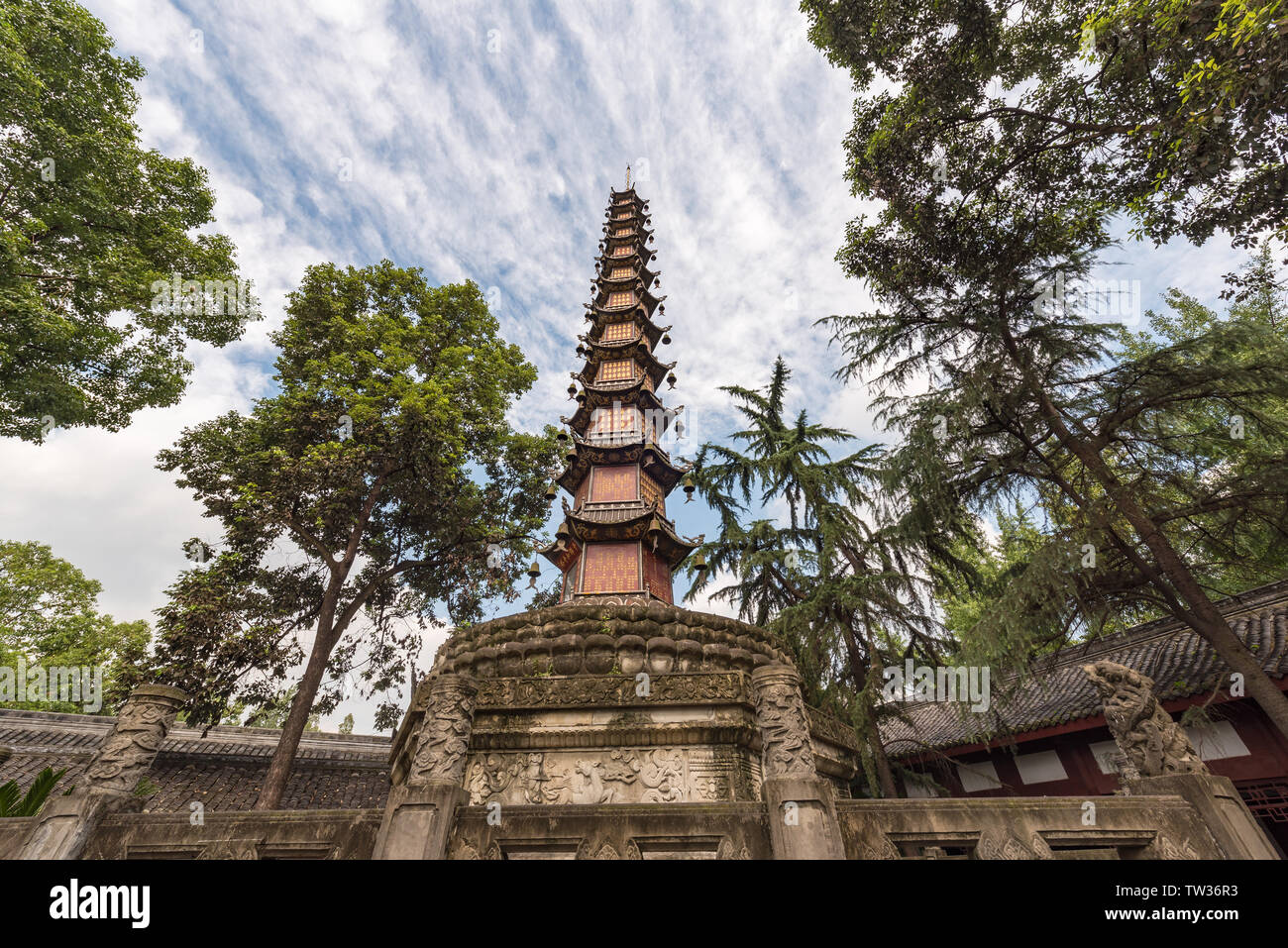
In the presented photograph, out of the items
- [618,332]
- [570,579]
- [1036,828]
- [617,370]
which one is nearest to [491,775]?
[1036,828]

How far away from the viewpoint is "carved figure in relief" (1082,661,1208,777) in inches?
188

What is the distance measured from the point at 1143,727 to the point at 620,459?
11724mm

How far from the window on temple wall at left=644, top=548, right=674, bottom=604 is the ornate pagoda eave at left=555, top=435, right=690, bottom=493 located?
2654 mm

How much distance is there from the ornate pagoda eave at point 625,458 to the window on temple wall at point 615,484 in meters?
0.21

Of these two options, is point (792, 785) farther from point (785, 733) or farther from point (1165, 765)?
point (1165, 765)

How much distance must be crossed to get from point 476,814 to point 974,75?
12.0m

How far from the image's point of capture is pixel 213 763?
12.3 meters

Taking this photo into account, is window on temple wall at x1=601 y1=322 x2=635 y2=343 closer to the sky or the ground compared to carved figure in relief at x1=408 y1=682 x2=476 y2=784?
closer to the sky

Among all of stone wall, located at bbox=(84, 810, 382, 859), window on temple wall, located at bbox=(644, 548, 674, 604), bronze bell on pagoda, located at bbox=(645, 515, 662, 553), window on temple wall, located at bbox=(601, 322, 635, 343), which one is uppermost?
window on temple wall, located at bbox=(601, 322, 635, 343)

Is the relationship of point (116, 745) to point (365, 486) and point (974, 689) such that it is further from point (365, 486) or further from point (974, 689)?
point (974, 689)

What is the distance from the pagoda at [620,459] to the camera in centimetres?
1322

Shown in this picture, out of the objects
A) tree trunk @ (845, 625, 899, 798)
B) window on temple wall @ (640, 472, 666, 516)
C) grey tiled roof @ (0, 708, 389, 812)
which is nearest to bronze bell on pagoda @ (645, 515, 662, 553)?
window on temple wall @ (640, 472, 666, 516)

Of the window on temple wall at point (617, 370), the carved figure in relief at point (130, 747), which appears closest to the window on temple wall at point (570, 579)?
the window on temple wall at point (617, 370)
